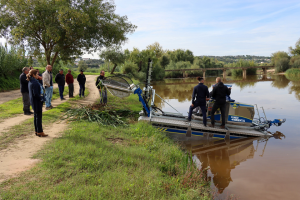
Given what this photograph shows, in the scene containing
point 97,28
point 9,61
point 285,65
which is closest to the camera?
point 97,28

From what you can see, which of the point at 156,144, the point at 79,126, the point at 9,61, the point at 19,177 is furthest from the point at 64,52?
the point at 19,177

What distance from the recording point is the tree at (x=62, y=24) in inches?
477

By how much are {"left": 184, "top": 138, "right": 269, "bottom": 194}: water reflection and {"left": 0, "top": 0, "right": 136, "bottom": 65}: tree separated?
911cm

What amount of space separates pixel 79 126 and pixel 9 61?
50.2 ft

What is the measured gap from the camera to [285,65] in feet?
219

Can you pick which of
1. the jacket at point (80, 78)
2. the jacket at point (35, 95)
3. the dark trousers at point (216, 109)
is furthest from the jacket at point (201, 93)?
the jacket at point (80, 78)

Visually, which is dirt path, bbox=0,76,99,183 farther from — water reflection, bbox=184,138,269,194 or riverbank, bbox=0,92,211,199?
water reflection, bbox=184,138,269,194

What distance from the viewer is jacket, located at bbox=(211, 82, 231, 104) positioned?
926 centimetres

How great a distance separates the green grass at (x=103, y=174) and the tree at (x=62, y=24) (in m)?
7.67

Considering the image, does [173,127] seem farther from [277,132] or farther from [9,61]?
[9,61]

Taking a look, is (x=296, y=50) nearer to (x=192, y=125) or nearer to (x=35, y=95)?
(x=192, y=125)

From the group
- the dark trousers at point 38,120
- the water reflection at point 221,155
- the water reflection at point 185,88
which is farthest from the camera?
the water reflection at point 185,88

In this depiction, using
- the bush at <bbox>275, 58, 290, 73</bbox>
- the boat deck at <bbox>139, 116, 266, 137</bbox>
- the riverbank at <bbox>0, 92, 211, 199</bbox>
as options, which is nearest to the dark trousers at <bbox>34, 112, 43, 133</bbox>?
the riverbank at <bbox>0, 92, 211, 199</bbox>

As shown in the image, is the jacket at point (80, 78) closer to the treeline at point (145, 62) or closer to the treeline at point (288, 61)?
the treeline at point (145, 62)
